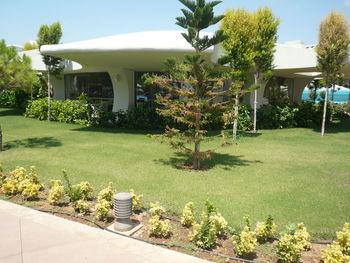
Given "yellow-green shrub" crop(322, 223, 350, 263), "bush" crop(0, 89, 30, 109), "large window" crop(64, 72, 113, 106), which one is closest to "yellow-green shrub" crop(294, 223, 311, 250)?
"yellow-green shrub" crop(322, 223, 350, 263)

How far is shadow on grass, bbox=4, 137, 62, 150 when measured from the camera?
9922mm

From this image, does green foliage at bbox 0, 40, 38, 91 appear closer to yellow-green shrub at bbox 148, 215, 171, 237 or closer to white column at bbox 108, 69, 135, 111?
white column at bbox 108, 69, 135, 111

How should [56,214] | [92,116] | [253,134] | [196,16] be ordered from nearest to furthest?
[56,214] < [196,16] < [253,134] < [92,116]

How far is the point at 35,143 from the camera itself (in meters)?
10.5

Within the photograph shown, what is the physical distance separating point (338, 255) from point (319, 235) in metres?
1.03

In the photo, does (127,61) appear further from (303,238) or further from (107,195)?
(303,238)

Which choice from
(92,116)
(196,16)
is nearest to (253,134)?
(196,16)

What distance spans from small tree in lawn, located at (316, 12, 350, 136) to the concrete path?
1191 cm

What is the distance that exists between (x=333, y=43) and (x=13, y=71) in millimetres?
12370

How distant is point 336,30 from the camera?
1201 cm

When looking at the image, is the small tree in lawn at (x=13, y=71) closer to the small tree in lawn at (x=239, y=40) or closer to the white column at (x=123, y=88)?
the white column at (x=123, y=88)

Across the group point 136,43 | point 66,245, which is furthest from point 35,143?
point 66,245

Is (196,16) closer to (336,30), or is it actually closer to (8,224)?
(8,224)

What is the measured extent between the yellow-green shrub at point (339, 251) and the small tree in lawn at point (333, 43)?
34.9 feet
